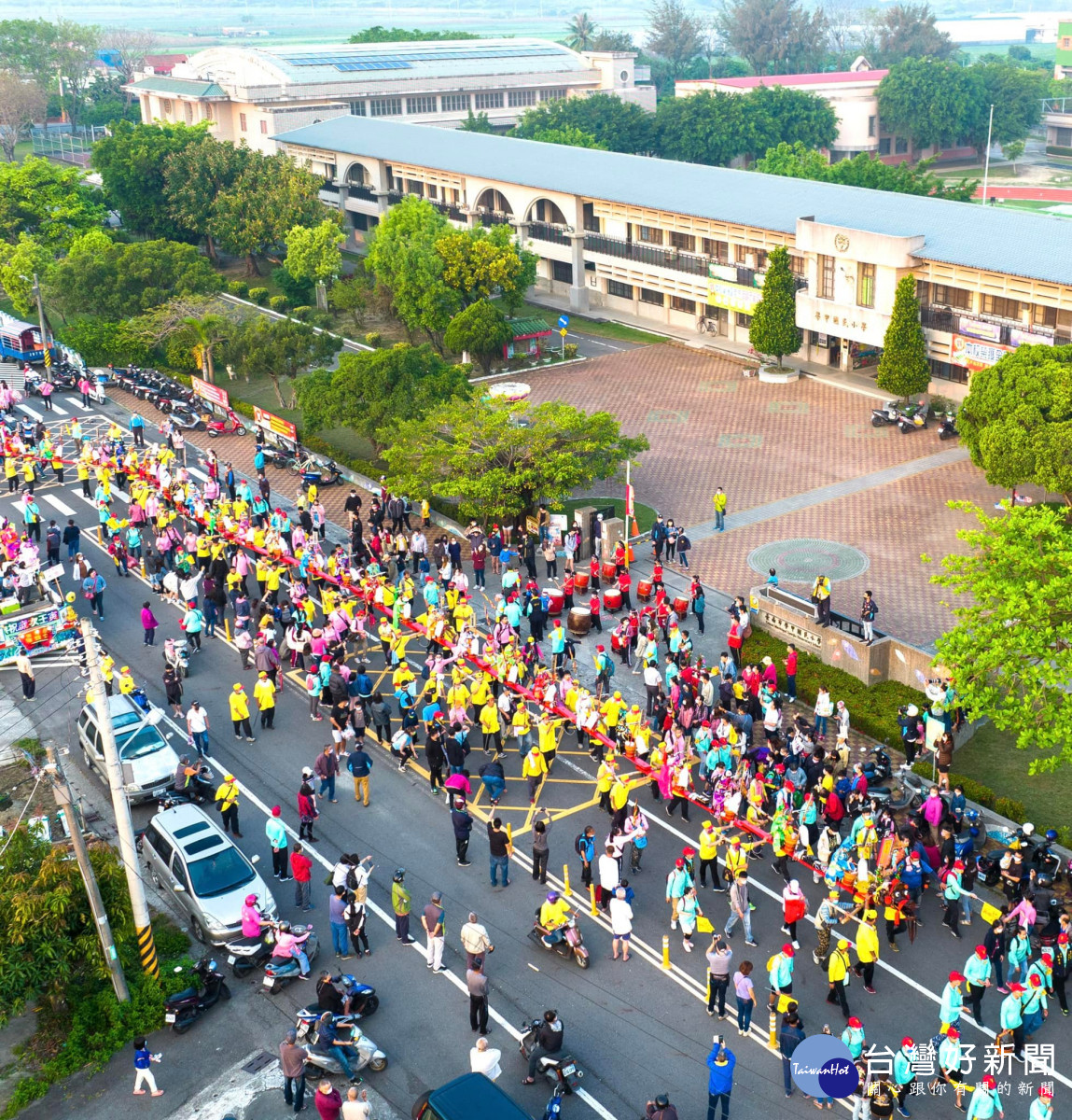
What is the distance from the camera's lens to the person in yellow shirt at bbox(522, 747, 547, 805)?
25.6 metres

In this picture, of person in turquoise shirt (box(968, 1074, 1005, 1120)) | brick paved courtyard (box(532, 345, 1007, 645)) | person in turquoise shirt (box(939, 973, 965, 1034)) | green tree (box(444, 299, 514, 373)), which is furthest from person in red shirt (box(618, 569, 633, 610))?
green tree (box(444, 299, 514, 373))

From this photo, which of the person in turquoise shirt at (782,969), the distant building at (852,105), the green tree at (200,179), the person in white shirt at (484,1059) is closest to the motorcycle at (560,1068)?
the person in white shirt at (484,1059)

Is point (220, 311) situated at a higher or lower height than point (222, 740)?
higher

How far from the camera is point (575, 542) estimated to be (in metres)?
36.0

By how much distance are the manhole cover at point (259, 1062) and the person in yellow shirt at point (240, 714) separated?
936 centimetres

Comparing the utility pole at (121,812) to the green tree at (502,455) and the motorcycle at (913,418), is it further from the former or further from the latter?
the motorcycle at (913,418)

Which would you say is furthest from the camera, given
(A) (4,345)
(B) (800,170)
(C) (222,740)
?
(B) (800,170)

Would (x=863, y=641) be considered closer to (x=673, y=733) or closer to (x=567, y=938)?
(x=673, y=733)

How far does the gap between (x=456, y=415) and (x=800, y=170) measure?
44.5 meters

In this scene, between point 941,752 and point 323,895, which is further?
point 941,752

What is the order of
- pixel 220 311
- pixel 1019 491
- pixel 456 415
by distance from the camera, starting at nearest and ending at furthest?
pixel 456 415
pixel 1019 491
pixel 220 311

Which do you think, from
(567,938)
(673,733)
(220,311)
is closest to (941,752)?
(673,733)

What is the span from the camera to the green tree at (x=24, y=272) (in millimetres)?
61844

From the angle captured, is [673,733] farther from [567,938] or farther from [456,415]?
[456,415]
